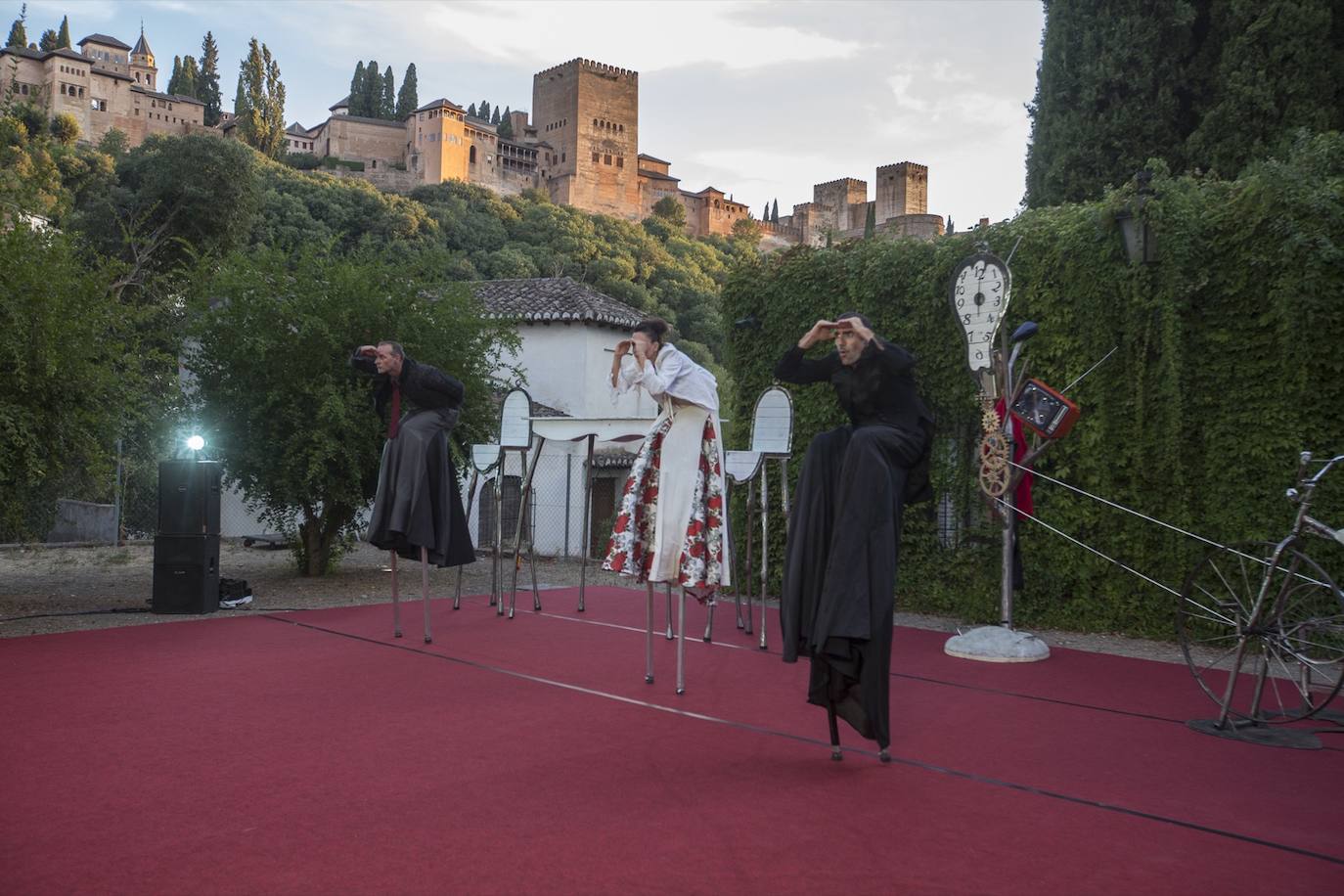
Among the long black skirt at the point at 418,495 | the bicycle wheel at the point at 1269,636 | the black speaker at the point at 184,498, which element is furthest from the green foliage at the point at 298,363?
the bicycle wheel at the point at 1269,636

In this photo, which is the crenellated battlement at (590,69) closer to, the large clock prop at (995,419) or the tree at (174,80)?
the tree at (174,80)

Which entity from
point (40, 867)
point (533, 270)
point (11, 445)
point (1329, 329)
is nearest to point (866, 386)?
point (40, 867)

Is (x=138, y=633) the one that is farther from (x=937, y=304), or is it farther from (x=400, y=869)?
(x=937, y=304)

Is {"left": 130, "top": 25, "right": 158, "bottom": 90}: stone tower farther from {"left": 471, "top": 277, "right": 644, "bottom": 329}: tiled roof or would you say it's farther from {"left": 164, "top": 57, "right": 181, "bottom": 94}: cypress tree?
{"left": 471, "top": 277, "right": 644, "bottom": 329}: tiled roof

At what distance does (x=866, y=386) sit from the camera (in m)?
4.20

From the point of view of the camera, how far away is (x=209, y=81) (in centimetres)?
9950

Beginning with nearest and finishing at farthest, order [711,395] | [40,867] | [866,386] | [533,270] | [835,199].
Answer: [40,867] → [866,386] → [711,395] → [533,270] → [835,199]

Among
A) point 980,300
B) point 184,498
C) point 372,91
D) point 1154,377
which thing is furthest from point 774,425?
point 372,91

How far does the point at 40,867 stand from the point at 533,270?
61129 mm

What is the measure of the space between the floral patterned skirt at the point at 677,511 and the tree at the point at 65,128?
7640 cm

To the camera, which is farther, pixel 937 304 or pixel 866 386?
pixel 937 304

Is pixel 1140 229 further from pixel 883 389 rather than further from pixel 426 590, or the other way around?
pixel 426 590

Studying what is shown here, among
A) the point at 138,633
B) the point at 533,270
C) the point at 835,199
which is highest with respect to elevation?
the point at 835,199

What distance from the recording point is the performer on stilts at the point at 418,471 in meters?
6.75
